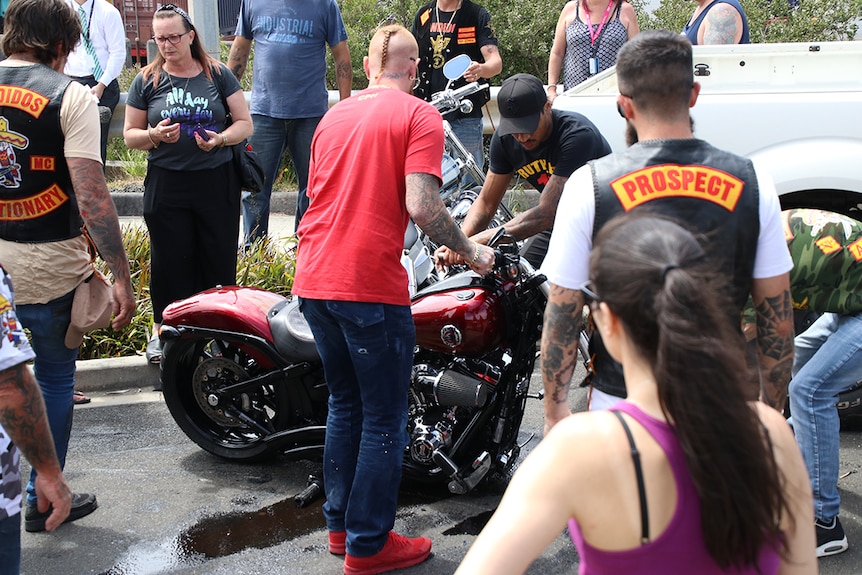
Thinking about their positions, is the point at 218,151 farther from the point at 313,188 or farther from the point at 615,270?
the point at 615,270

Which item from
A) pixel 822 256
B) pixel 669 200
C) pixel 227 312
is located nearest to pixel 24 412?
pixel 669 200

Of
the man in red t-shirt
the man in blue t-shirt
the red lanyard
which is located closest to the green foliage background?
the red lanyard

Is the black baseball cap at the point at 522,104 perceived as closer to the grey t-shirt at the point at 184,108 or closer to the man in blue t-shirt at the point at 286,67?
the grey t-shirt at the point at 184,108

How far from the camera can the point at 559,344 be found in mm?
2721

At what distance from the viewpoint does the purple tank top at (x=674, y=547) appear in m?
1.54

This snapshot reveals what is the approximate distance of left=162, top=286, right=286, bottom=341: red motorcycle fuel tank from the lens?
4.32 meters

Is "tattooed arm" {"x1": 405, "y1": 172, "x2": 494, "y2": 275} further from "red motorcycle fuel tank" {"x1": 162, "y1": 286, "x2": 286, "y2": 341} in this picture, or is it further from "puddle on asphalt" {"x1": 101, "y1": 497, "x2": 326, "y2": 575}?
"puddle on asphalt" {"x1": 101, "y1": 497, "x2": 326, "y2": 575}

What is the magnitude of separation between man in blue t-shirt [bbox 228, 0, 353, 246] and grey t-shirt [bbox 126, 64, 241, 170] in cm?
134

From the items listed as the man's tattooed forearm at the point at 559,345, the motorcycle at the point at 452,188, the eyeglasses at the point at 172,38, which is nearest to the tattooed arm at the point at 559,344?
the man's tattooed forearm at the point at 559,345

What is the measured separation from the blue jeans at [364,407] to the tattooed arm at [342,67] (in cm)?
363

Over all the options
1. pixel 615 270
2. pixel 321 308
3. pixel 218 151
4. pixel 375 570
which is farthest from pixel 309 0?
pixel 615 270

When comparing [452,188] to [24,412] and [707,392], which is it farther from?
[707,392]

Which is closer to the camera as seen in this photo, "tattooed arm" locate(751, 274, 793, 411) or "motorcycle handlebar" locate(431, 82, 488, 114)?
"tattooed arm" locate(751, 274, 793, 411)

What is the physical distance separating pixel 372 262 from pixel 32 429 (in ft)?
4.19
